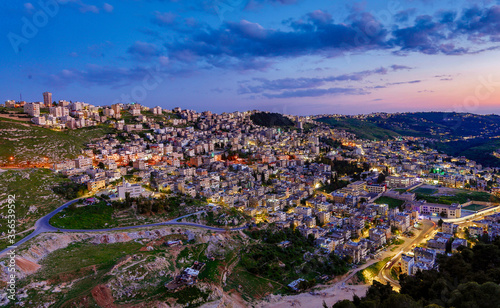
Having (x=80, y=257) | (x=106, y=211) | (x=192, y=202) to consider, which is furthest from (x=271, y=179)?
(x=80, y=257)

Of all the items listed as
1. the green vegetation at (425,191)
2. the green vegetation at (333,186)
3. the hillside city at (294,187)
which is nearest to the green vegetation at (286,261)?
the hillside city at (294,187)

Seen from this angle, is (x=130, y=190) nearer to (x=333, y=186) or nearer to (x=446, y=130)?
(x=333, y=186)

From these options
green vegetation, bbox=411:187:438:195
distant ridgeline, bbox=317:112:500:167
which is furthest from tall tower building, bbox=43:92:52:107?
distant ridgeline, bbox=317:112:500:167

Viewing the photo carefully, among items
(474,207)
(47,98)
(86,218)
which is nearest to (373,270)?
(474,207)

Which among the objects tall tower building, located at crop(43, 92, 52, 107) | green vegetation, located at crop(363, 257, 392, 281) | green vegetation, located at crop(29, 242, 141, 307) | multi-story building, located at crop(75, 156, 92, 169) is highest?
tall tower building, located at crop(43, 92, 52, 107)

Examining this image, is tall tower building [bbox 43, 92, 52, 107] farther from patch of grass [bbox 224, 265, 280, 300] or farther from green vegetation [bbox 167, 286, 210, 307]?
green vegetation [bbox 167, 286, 210, 307]

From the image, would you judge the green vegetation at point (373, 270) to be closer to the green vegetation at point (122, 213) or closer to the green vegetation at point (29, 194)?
the green vegetation at point (122, 213)

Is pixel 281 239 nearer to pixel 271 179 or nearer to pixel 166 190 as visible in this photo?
pixel 166 190

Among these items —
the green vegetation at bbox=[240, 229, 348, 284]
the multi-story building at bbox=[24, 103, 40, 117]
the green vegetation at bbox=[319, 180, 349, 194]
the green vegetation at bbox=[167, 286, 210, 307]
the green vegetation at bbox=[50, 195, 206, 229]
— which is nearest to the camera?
the green vegetation at bbox=[167, 286, 210, 307]
